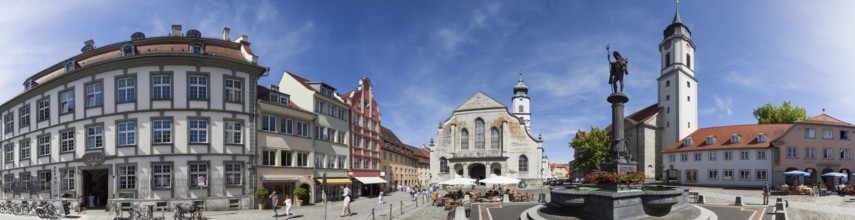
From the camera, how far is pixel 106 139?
26984mm

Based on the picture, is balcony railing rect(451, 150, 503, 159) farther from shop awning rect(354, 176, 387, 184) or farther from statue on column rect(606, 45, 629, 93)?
statue on column rect(606, 45, 629, 93)

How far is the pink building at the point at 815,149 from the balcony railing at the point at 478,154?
30.6 meters

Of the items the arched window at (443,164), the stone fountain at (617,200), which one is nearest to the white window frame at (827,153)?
the stone fountain at (617,200)

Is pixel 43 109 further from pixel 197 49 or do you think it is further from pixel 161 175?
pixel 197 49

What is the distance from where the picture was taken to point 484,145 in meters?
63.3

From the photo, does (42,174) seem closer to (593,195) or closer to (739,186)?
(593,195)

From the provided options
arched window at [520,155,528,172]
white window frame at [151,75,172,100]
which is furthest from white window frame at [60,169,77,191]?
arched window at [520,155,528,172]

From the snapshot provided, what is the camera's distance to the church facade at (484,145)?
61125mm

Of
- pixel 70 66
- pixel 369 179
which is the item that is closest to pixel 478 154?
pixel 369 179

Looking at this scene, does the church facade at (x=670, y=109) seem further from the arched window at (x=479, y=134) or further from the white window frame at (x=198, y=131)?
the white window frame at (x=198, y=131)

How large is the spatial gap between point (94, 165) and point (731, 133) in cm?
5991

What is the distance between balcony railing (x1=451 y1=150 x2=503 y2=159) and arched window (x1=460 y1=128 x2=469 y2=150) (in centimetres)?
102

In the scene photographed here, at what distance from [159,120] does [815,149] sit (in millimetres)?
59350

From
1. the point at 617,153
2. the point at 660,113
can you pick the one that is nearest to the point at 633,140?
the point at 660,113
